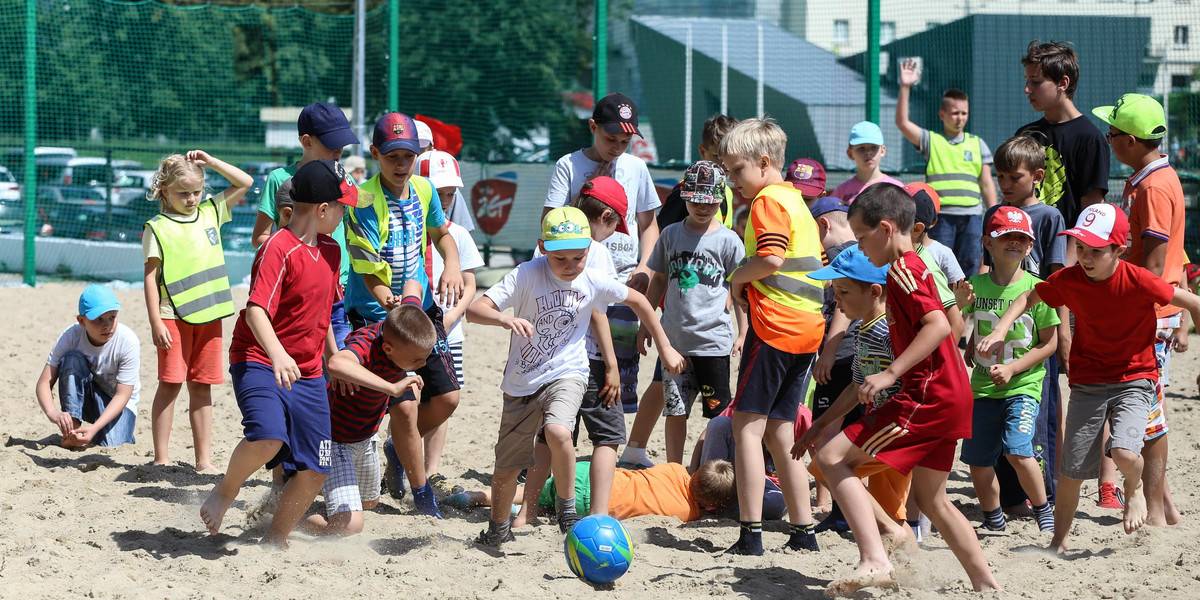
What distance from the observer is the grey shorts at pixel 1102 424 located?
14.9 feet

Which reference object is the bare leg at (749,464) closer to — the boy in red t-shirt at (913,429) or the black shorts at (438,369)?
the boy in red t-shirt at (913,429)

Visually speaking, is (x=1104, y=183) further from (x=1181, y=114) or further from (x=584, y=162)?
(x=1181, y=114)

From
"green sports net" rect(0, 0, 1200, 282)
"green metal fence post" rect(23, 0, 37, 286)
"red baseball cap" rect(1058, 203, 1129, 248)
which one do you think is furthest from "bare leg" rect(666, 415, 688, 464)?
"green metal fence post" rect(23, 0, 37, 286)

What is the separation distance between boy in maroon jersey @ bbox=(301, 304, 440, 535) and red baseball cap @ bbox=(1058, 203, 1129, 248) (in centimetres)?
266

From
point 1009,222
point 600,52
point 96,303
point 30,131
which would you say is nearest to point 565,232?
point 1009,222

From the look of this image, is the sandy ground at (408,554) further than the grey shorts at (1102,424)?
No

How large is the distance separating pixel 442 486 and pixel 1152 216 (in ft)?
12.0

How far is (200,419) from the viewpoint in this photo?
19.1 ft

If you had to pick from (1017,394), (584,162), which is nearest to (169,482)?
(584,162)

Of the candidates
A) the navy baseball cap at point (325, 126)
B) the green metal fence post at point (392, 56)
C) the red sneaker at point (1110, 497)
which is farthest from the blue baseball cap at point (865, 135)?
the green metal fence post at point (392, 56)

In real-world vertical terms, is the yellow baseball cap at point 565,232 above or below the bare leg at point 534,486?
above

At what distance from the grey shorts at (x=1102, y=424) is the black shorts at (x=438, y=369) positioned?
111 inches

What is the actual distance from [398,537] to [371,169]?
11.1 meters

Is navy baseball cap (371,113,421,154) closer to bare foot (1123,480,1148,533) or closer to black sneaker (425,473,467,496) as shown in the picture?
black sneaker (425,473,467,496)
